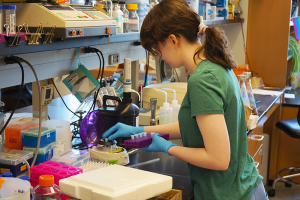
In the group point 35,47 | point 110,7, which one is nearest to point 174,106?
point 110,7

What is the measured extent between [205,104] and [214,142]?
12 cm

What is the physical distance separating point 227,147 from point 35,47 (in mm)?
742

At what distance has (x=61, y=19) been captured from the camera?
4.02ft

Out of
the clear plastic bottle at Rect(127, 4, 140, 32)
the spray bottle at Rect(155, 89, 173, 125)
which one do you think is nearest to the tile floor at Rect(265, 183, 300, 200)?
the spray bottle at Rect(155, 89, 173, 125)

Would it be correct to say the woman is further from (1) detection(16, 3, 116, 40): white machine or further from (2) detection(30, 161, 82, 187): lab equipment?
(2) detection(30, 161, 82, 187): lab equipment

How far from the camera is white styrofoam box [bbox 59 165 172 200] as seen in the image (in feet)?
3.01

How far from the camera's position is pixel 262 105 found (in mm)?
2908

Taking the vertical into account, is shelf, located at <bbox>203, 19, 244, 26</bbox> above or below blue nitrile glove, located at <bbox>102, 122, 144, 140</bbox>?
above

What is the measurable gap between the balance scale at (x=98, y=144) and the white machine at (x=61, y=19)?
0.42 metres

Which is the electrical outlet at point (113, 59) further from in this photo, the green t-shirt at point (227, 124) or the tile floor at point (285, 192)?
the tile floor at point (285, 192)

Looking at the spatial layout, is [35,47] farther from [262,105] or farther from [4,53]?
[262,105]

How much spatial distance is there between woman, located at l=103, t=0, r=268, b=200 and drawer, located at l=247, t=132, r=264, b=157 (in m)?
0.99

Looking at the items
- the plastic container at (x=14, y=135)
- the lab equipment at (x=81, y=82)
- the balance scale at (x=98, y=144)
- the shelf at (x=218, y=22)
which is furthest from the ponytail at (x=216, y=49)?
the shelf at (x=218, y=22)

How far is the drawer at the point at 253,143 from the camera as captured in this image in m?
2.27
